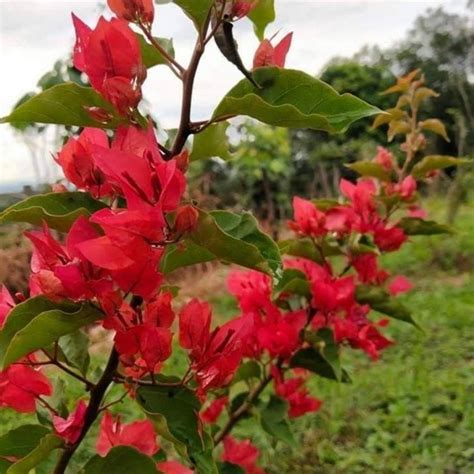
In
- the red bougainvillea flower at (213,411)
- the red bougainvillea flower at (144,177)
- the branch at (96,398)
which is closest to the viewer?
the red bougainvillea flower at (144,177)

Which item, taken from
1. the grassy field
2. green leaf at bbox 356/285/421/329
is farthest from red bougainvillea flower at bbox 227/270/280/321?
the grassy field

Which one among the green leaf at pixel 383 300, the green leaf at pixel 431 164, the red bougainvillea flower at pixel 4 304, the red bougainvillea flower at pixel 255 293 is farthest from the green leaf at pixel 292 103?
the green leaf at pixel 431 164

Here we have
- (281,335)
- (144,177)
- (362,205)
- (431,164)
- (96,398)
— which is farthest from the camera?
(431,164)

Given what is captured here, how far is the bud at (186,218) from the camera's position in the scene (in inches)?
17.3

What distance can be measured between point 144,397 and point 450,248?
Answer: 344cm

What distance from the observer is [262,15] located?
561mm

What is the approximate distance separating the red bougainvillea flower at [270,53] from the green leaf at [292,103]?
4 centimetres

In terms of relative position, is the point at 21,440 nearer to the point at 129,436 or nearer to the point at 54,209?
the point at 129,436

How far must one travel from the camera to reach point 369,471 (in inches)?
57.9

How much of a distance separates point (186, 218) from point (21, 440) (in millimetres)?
257

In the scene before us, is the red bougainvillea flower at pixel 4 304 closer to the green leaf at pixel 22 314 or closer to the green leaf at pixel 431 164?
the green leaf at pixel 22 314

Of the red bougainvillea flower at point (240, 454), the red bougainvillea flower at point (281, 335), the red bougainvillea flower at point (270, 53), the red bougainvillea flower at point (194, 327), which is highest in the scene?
the red bougainvillea flower at point (270, 53)

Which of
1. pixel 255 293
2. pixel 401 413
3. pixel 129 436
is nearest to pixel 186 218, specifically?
pixel 129 436

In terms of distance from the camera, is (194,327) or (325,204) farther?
(325,204)
